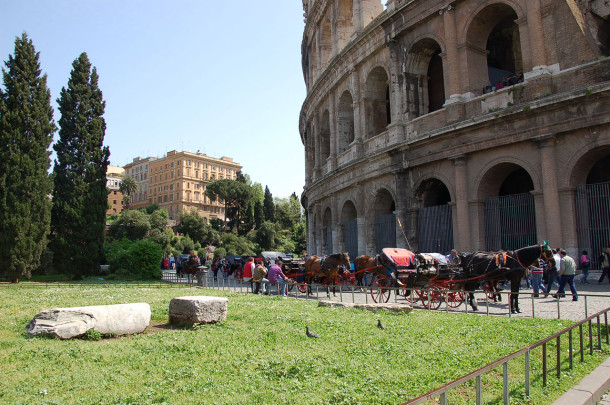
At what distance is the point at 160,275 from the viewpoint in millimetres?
26672

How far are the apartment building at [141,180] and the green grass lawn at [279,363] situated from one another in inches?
3938

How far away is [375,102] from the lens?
22.6 m

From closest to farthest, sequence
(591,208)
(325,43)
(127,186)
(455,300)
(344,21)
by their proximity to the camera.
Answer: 1. (455,300)
2. (591,208)
3. (344,21)
4. (325,43)
5. (127,186)

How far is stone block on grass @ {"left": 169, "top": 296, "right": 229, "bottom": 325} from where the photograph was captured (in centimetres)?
862

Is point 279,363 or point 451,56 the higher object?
point 451,56

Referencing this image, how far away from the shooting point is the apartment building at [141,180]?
10444 centimetres

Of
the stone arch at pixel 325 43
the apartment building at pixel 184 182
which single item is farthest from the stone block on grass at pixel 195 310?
the apartment building at pixel 184 182

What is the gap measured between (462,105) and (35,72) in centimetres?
2063

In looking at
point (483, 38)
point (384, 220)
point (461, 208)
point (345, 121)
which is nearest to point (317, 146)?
point (345, 121)

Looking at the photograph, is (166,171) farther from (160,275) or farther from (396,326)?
(396,326)

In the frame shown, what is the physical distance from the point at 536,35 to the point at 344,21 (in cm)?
1207

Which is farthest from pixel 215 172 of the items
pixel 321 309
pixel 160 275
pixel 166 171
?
pixel 321 309

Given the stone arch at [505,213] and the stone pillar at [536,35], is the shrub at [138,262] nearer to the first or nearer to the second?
the stone arch at [505,213]

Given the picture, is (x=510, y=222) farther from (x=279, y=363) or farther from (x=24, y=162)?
(x=24, y=162)
